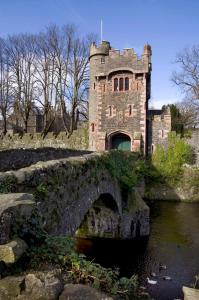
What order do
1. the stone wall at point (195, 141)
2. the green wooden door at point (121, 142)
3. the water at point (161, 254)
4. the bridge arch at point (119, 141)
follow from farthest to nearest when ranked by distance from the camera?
the green wooden door at point (121, 142), the bridge arch at point (119, 141), the stone wall at point (195, 141), the water at point (161, 254)

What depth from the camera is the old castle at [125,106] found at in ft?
108

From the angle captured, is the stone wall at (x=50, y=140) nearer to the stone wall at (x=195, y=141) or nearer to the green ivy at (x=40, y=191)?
the stone wall at (x=195, y=141)

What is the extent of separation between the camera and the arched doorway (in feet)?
112

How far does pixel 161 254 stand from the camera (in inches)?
665

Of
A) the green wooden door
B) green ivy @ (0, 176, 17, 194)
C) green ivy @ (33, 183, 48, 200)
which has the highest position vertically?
the green wooden door

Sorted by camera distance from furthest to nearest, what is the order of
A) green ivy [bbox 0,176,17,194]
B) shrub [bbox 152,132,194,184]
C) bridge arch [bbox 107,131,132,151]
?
bridge arch [bbox 107,131,132,151] < shrub [bbox 152,132,194,184] < green ivy [bbox 0,176,17,194]

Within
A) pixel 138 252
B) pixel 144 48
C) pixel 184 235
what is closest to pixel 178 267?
pixel 138 252

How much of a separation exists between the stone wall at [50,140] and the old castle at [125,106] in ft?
11.7

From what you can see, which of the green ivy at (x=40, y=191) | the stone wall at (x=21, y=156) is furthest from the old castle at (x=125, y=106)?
the green ivy at (x=40, y=191)

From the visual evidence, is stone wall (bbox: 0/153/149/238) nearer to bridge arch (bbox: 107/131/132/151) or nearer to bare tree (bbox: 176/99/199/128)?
bridge arch (bbox: 107/131/132/151)

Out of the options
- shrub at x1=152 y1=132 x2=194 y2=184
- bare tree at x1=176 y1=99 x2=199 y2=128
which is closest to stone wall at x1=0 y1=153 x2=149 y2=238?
shrub at x1=152 y1=132 x2=194 y2=184

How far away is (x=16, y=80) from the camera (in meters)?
46.5

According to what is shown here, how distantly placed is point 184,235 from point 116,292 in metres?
16.5

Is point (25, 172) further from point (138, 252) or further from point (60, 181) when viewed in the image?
point (138, 252)
